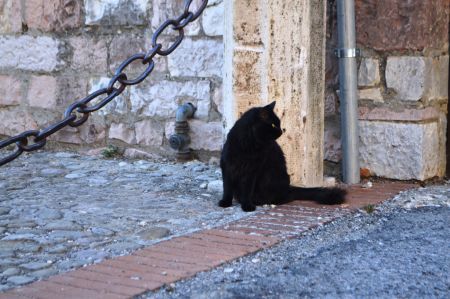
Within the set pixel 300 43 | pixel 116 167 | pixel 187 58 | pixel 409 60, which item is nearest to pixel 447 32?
pixel 409 60

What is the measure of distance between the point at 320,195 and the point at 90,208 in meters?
1.22

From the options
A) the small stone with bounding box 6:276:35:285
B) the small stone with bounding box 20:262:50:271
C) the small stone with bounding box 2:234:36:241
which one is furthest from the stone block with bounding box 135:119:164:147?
the small stone with bounding box 6:276:35:285

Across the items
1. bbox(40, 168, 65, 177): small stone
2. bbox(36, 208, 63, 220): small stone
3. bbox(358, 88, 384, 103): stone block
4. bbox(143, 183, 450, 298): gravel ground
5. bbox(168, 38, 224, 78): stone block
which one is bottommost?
bbox(143, 183, 450, 298): gravel ground

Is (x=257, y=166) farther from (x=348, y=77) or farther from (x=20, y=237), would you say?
(x=20, y=237)

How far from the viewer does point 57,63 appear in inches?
225

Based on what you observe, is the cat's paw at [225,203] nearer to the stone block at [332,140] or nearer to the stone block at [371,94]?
the stone block at [332,140]

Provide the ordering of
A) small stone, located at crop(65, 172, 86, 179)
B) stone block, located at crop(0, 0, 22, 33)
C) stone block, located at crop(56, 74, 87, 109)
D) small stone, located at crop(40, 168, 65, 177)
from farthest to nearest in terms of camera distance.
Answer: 1. stone block, located at crop(0, 0, 22, 33)
2. stone block, located at crop(56, 74, 87, 109)
3. small stone, located at crop(40, 168, 65, 177)
4. small stone, located at crop(65, 172, 86, 179)

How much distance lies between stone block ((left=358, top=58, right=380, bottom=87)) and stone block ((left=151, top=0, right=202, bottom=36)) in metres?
1.21

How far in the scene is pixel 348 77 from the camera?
14.2 ft

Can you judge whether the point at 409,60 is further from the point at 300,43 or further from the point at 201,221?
the point at 201,221

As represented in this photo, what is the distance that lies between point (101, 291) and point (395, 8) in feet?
8.75

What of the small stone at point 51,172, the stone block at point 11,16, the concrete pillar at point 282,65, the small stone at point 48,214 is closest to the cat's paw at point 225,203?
the concrete pillar at point 282,65

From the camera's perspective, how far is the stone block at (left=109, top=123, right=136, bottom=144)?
541cm

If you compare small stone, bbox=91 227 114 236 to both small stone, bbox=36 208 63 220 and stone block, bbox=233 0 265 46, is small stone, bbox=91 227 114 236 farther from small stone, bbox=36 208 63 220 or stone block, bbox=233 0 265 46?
stone block, bbox=233 0 265 46
